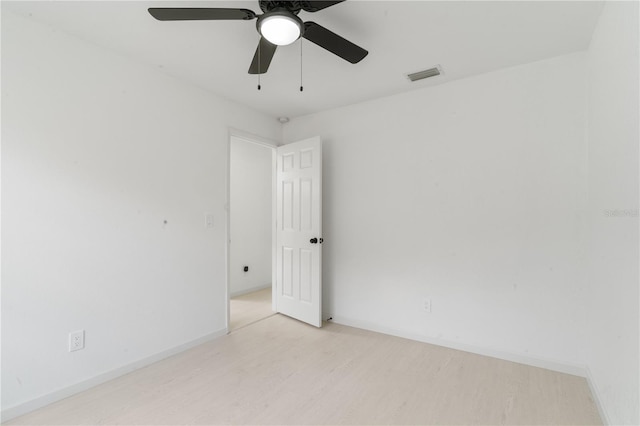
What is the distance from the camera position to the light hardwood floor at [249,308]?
3428mm

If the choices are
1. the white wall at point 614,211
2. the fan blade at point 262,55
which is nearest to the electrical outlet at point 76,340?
the fan blade at point 262,55

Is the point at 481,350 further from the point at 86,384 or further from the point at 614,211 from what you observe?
the point at 86,384

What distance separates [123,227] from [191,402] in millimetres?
1326

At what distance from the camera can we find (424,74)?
260 centimetres

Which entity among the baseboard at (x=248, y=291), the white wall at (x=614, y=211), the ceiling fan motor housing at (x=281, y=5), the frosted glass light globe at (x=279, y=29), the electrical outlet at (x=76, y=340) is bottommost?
the baseboard at (x=248, y=291)

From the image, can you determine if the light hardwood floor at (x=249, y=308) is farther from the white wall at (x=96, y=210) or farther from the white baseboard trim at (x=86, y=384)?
the white baseboard trim at (x=86, y=384)

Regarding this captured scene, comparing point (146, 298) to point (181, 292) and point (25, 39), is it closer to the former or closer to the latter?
point (181, 292)

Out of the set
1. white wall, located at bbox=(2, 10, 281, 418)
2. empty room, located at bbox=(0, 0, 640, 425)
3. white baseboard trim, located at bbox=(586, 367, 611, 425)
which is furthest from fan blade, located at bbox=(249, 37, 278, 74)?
white baseboard trim, located at bbox=(586, 367, 611, 425)

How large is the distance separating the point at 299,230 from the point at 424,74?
1.97 meters

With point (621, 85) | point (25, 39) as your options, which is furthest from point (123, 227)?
point (621, 85)

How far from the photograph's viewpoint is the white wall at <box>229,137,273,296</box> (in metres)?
4.65

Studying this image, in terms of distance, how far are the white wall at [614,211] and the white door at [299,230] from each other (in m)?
2.19

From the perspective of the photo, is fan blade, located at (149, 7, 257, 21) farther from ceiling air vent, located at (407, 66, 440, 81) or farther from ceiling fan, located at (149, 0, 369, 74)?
ceiling air vent, located at (407, 66, 440, 81)

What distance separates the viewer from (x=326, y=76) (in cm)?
262
